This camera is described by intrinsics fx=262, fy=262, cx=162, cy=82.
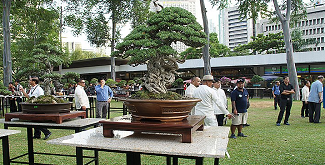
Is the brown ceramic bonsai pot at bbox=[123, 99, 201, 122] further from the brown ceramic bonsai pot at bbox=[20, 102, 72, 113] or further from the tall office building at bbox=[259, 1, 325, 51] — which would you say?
the tall office building at bbox=[259, 1, 325, 51]

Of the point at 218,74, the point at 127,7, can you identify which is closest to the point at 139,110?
the point at 127,7

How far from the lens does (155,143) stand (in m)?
1.78

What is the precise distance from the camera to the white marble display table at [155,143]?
157 centimetres

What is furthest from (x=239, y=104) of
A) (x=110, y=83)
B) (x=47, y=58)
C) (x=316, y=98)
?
(x=110, y=83)

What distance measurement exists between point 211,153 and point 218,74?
26.1m

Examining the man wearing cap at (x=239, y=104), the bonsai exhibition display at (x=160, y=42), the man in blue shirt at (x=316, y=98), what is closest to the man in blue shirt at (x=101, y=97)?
the man wearing cap at (x=239, y=104)

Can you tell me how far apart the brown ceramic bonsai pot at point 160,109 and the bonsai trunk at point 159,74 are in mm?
377

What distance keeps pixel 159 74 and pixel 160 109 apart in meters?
0.71

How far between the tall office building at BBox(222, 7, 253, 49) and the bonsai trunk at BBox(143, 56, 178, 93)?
100671mm

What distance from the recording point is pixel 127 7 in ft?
72.2

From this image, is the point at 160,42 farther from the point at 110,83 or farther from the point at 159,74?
the point at 110,83

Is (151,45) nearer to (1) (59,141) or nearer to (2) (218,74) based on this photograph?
(1) (59,141)

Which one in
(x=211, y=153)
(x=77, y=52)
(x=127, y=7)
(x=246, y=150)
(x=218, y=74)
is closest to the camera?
(x=211, y=153)

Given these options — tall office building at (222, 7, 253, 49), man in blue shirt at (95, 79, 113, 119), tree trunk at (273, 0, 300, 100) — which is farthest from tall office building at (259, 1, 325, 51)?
man in blue shirt at (95, 79, 113, 119)
